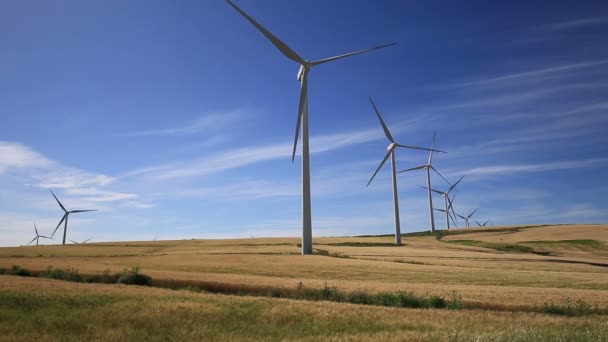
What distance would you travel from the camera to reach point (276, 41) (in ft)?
191

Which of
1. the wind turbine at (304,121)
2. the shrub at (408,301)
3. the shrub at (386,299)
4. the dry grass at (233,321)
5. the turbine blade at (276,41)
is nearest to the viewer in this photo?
the dry grass at (233,321)

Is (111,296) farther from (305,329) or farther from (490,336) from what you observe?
(490,336)

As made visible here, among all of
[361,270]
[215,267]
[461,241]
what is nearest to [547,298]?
[361,270]

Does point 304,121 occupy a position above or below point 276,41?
below

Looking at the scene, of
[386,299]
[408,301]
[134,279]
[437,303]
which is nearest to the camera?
[437,303]

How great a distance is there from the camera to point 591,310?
19109mm

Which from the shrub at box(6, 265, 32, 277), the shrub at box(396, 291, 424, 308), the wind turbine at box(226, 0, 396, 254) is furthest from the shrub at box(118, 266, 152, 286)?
the wind turbine at box(226, 0, 396, 254)

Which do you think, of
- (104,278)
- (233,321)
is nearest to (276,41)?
(104,278)

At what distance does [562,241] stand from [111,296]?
330ft

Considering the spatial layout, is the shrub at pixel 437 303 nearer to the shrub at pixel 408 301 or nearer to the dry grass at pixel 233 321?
the shrub at pixel 408 301

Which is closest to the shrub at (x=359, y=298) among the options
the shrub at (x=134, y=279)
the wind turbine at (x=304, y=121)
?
the shrub at (x=134, y=279)

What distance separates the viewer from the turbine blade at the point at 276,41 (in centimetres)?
5240

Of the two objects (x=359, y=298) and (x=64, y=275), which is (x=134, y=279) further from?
(x=359, y=298)

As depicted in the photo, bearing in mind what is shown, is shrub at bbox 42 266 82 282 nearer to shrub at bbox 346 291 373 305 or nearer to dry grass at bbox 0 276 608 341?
dry grass at bbox 0 276 608 341
